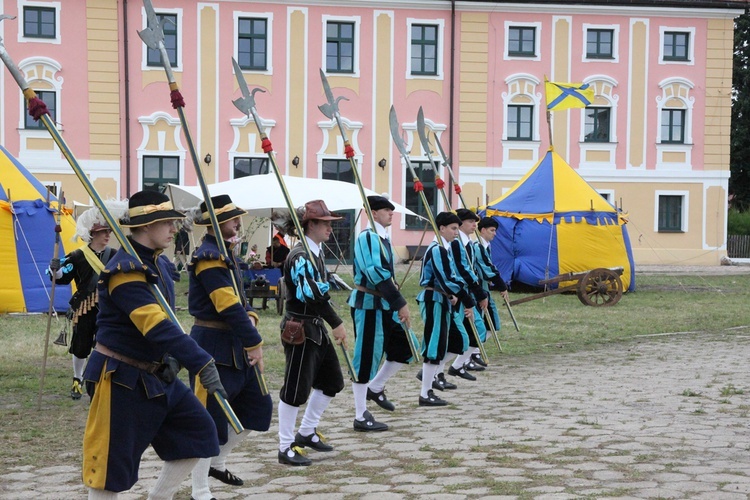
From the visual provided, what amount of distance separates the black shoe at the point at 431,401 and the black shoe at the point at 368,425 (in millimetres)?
1169

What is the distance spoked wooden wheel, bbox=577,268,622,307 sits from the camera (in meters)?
18.9

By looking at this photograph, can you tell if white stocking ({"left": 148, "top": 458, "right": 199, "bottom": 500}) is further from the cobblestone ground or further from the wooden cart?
the wooden cart

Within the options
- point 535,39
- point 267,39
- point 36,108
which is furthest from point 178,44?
point 36,108

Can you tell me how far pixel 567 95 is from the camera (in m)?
22.8

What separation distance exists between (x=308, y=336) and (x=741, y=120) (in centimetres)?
4110

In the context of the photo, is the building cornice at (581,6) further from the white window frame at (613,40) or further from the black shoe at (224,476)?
the black shoe at (224,476)

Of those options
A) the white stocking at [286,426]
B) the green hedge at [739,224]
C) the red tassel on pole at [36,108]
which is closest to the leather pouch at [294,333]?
the white stocking at [286,426]

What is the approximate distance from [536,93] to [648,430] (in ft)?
87.1

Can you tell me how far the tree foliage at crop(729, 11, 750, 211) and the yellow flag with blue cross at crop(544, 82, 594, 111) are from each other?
74.5ft

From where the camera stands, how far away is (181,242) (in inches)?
987

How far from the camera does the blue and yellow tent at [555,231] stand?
21.9m

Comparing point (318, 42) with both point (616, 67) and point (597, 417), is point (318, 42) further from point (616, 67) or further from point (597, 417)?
point (597, 417)

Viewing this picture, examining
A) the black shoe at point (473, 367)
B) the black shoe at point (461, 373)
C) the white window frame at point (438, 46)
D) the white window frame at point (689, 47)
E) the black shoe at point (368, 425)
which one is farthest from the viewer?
the white window frame at point (689, 47)

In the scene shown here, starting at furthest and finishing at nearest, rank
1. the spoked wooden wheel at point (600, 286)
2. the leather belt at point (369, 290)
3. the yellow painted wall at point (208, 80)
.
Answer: the yellow painted wall at point (208, 80) → the spoked wooden wheel at point (600, 286) → the leather belt at point (369, 290)
